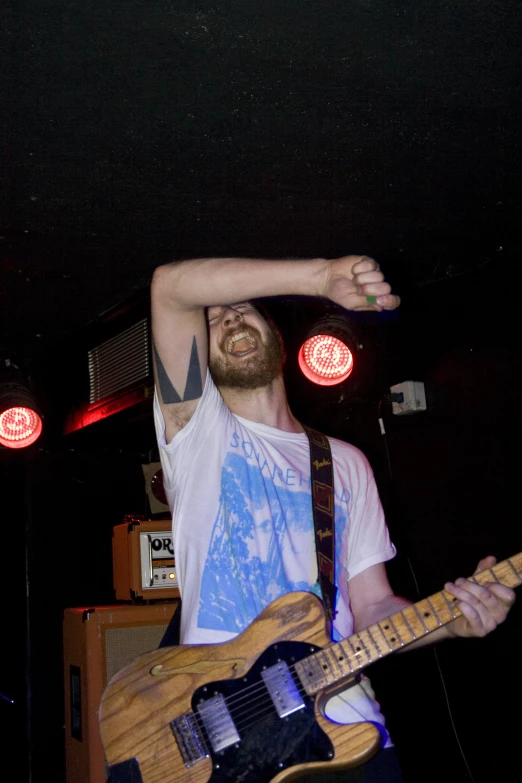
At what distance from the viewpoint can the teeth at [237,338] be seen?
279cm

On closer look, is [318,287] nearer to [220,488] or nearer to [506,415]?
[220,488]

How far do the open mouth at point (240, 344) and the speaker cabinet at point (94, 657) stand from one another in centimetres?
163

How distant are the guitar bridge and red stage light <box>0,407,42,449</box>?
105 inches

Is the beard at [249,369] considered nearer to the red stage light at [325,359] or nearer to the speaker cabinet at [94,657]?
the red stage light at [325,359]

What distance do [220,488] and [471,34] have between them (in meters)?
1.60

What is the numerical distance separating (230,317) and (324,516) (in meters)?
0.82

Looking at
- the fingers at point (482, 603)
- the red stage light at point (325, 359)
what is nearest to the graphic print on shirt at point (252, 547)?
the fingers at point (482, 603)

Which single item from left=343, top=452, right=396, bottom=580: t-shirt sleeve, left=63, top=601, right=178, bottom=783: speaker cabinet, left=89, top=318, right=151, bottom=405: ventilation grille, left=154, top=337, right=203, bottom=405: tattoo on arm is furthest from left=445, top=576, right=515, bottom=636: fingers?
left=89, top=318, right=151, bottom=405: ventilation grille

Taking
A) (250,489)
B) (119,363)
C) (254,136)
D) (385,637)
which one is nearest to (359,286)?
(250,489)

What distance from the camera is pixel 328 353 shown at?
3.87 metres

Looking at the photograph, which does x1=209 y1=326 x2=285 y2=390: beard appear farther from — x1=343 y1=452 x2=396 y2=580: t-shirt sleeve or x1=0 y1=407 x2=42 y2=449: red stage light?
x1=0 y1=407 x2=42 y2=449: red stage light

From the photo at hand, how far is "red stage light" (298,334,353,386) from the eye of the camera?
12.7ft

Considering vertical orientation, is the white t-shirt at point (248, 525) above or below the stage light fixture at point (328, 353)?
below

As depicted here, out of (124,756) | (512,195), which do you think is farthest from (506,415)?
(124,756)
